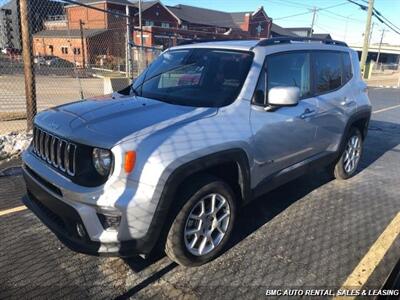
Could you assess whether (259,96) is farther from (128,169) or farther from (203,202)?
(128,169)

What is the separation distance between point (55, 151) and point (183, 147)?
3.52 ft

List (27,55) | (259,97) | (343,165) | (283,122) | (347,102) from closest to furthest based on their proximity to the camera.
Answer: (259,97), (283,122), (347,102), (343,165), (27,55)

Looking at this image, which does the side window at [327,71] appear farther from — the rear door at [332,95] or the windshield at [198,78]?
the windshield at [198,78]

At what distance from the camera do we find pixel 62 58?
41.9 metres

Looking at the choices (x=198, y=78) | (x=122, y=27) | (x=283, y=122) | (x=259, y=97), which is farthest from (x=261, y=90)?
(x=122, y=27)

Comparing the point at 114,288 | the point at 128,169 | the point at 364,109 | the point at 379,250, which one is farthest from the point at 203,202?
the point at 364,109

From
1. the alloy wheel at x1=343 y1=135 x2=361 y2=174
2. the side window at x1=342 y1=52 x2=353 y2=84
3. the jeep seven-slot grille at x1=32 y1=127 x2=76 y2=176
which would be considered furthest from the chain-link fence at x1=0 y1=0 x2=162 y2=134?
the alloy wheel at x1=343 y1=135 x2=361 y2=174

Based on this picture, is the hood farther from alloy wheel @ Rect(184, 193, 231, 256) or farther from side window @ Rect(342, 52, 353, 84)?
side window @ Rect(342, 52, 353, 84)

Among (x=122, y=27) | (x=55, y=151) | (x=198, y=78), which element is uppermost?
(x=122, y=27)

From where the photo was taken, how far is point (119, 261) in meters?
3.26

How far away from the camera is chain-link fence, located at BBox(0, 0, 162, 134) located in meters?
6.54

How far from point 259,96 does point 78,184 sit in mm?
1834

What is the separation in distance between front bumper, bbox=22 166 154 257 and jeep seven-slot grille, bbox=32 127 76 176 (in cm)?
18

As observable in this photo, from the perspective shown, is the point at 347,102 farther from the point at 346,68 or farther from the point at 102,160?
the point at 102,160
